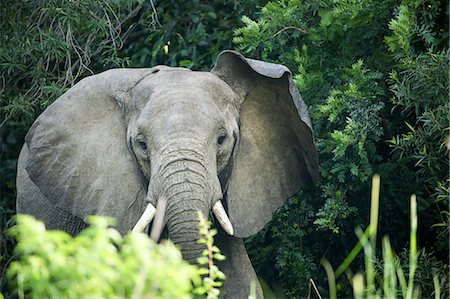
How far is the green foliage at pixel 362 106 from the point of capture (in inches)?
321

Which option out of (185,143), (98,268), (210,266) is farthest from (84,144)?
(98,268)

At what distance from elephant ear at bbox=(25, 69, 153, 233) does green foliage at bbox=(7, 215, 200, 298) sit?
3.14m

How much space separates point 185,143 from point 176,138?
0.20 ft

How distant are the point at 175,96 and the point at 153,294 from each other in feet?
9.74

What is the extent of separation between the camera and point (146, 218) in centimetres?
707

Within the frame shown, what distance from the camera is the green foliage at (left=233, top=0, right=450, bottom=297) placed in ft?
26.8

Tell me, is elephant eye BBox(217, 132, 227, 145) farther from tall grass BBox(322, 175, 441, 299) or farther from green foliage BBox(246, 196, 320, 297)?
green foliage BBox(246, 196, 320, 297)

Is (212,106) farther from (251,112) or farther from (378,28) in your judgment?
(378,28)

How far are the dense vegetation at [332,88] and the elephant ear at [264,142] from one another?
12.8 inches

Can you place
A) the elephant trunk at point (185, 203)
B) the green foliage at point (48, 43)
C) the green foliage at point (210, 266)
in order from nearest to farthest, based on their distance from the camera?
1. the green foliage at point (210, 266)
2. the elephant trunk at point (185, 203)
3. the green foliage at point (48, 43)

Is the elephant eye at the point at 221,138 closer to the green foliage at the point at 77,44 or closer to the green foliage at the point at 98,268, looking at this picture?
the green foliage at the point at 77,44

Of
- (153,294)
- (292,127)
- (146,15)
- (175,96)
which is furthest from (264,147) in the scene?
(153,294)

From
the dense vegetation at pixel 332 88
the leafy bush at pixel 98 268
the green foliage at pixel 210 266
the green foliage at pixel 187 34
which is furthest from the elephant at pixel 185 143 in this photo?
the leafy bush at pixel 98 268

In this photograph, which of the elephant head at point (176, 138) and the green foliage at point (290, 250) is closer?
the elephant head at point (176, 138)
